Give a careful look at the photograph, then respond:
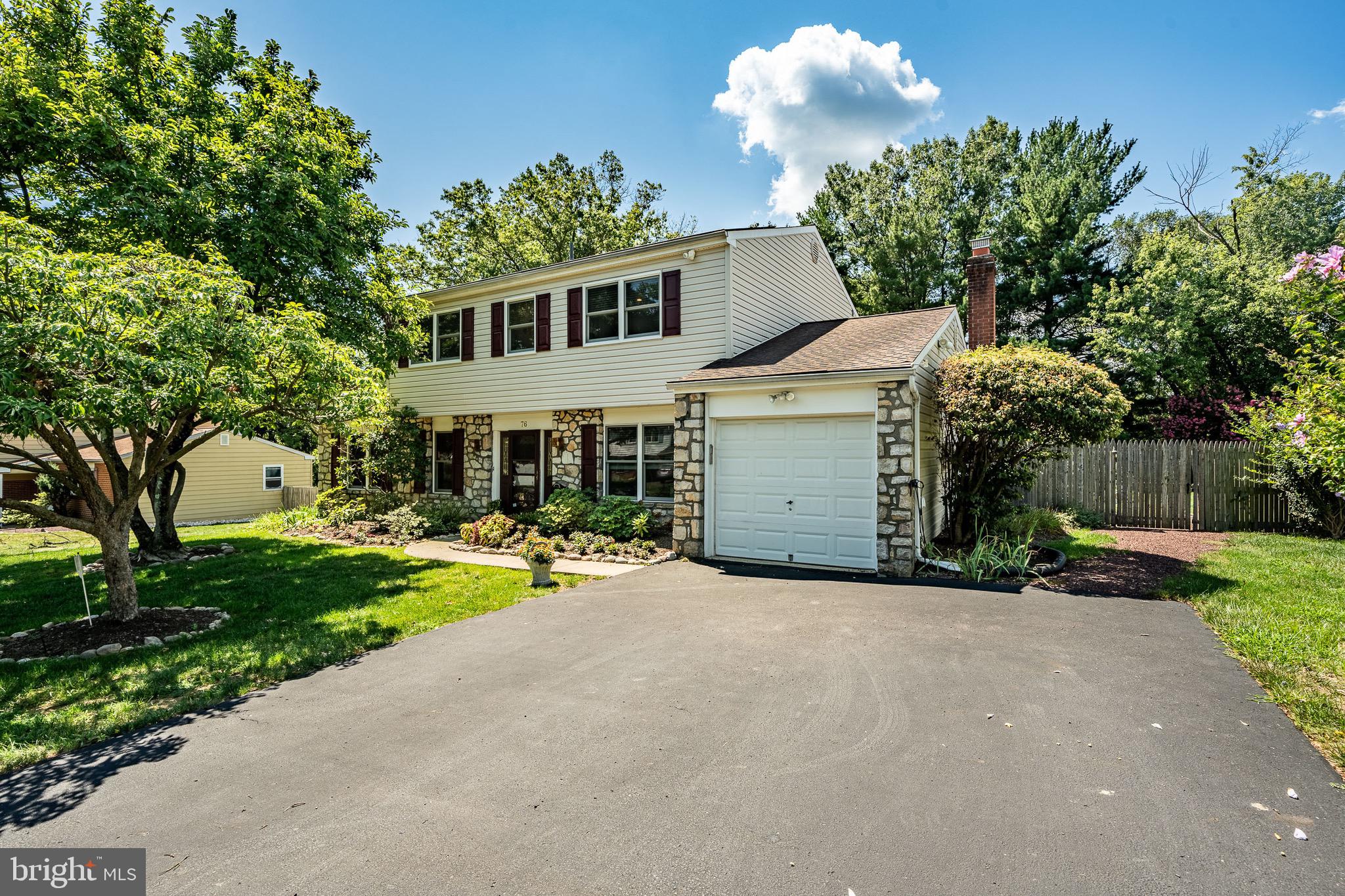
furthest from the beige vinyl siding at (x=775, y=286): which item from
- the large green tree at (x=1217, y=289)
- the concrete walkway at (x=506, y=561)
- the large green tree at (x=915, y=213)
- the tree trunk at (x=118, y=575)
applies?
the large green tree at (x=1217, y=289)

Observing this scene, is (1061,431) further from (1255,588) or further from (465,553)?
(465,553)

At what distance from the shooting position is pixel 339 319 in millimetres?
12008

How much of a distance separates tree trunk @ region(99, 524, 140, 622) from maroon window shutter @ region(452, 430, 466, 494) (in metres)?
8.62

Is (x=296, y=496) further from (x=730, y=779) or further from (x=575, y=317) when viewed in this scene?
(x=730, y=779)

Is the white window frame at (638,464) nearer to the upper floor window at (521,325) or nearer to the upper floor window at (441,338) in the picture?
the upper floor window at (521,325)

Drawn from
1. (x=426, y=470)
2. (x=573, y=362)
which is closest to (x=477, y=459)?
(x=426, y=470)

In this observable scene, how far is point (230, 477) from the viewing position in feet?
68.4

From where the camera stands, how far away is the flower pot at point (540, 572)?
8320 mm

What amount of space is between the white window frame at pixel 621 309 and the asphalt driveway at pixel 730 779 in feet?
25.6

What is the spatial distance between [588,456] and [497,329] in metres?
4.10

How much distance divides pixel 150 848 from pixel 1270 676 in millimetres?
7385

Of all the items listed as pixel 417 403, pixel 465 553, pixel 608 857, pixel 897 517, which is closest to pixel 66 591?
pixel 465 553

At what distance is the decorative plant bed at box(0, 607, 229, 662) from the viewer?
5723 mm

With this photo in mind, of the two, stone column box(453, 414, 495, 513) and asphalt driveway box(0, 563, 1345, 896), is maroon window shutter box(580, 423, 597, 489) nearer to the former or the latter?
stone column box(453, 414, 495, 513)
